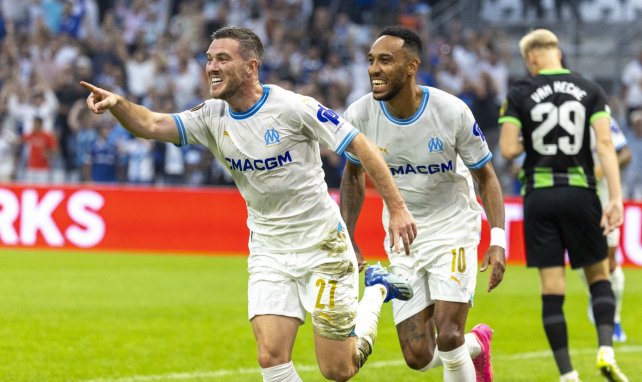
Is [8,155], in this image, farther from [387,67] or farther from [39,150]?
[387,67]

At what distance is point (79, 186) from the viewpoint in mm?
19406

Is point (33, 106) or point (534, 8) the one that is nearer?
point (33, 106)

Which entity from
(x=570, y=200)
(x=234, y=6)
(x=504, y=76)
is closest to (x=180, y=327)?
(x=570, y=200)

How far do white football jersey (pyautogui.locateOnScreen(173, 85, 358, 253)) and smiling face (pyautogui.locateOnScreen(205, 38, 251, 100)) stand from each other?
20 centimetres

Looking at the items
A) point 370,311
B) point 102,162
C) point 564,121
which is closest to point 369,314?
point 370,311

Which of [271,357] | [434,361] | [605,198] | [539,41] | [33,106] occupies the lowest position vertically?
[434,361]

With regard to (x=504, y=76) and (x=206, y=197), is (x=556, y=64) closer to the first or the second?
(x=206, y=197)

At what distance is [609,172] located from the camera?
8273 millimetres

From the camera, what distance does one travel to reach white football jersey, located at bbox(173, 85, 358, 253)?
21.8 ft

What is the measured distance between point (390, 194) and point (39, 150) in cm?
1618

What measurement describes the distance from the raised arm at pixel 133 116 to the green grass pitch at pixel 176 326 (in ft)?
9.11

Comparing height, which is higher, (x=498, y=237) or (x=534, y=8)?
(x=534, y=8)

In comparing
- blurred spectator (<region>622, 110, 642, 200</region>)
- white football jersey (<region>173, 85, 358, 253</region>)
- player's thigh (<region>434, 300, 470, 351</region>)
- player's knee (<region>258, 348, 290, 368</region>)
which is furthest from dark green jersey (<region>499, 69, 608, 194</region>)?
blurred spectator (<region>622, 110, 642, 200</region>)

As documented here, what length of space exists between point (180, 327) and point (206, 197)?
752 centimetres
